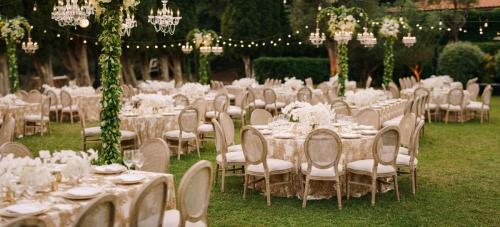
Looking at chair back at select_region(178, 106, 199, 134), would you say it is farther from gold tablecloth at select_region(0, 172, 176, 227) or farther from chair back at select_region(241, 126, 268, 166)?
gold tablecloth at select_region(0, 172, 176, 227)

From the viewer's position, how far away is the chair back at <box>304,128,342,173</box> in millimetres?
6281

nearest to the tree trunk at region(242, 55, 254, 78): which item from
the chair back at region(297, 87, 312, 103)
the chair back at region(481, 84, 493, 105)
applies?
the chair back at region(297, 87, 312, 103)

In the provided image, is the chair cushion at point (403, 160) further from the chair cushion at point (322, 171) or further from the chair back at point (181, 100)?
the chair back at point (181, 100)

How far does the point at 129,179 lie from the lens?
4684 millimetres

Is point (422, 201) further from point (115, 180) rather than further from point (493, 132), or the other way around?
point (493, 132)

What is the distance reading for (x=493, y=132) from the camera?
41.4 feet

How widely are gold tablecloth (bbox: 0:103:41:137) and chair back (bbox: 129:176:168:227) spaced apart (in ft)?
29.7

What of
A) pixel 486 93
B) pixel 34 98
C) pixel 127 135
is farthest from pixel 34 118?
pixel 486 93

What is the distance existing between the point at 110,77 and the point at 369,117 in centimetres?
416

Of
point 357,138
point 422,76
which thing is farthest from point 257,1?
point 357,138

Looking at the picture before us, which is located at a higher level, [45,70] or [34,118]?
[45,70]

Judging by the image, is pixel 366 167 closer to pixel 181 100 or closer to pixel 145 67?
pixel 181 100

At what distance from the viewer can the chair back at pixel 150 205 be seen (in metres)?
3.74

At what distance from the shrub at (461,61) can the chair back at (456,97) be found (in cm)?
866
